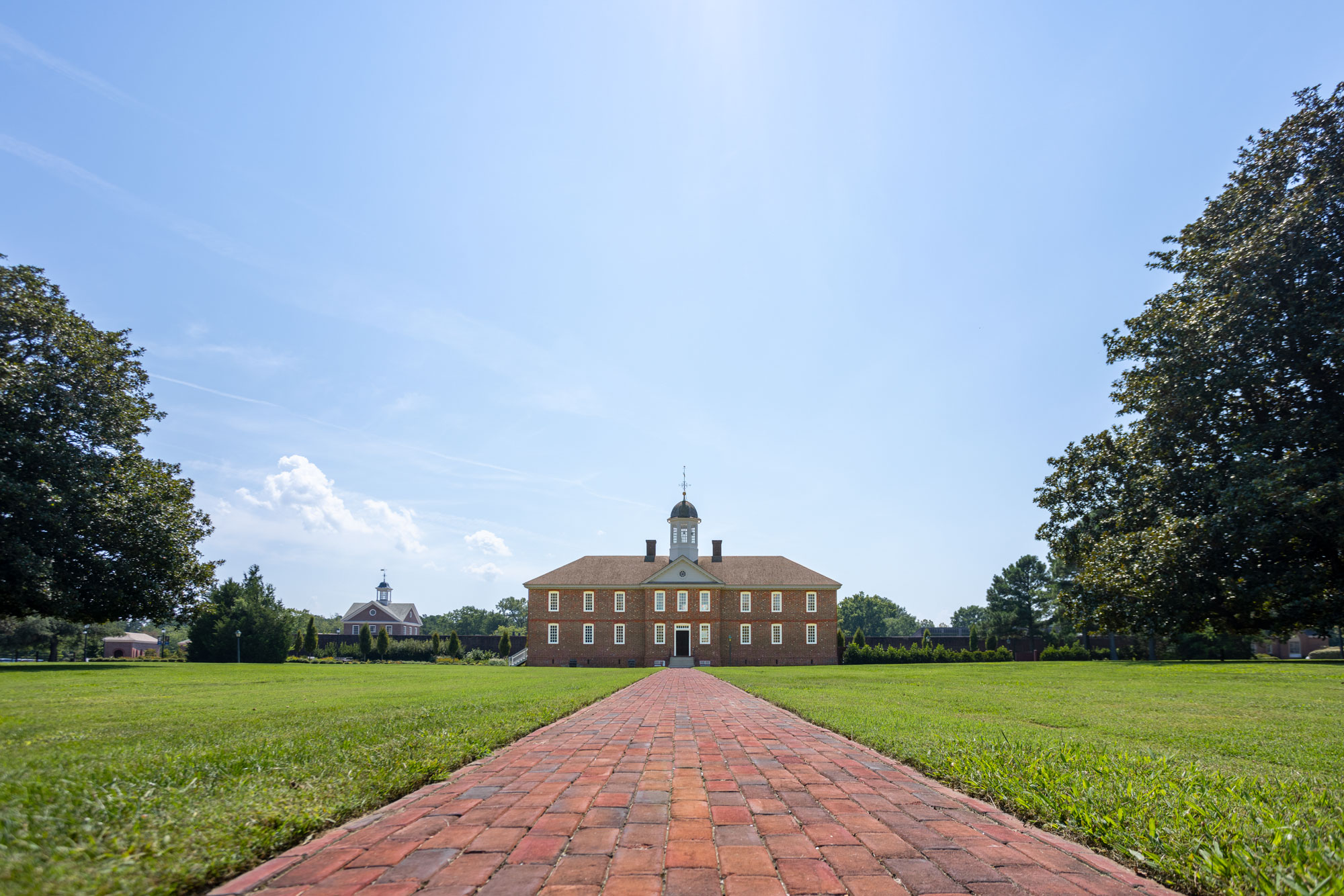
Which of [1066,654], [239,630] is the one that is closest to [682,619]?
[1066,654]

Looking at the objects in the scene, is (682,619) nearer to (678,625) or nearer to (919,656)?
(678,625)

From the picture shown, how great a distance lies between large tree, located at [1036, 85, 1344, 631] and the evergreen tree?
52.0 meters

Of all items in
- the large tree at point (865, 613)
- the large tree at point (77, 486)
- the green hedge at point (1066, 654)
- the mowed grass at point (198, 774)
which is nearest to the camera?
the mowed grass at point (198, 774)

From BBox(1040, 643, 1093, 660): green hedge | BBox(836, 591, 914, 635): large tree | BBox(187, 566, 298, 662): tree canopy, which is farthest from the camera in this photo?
BBox(836, 591, 914, 635): large tree

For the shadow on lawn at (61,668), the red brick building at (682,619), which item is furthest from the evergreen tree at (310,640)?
the red brick building at (682,619)

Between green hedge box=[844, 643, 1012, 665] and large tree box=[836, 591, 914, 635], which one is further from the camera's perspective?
large tree box=[836, 591, 914, 635]

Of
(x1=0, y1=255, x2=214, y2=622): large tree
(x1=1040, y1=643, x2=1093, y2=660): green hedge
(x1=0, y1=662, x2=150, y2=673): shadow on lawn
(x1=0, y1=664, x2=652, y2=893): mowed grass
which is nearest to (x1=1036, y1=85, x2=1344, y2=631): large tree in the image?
(x1=0, y1=664, x2=652, y2=893): mowed grass

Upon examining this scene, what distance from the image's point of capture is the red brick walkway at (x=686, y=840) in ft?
9.63

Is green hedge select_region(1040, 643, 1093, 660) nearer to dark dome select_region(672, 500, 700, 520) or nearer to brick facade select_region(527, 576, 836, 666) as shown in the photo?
→ brick facade select_region(527, 576, 836, 666)

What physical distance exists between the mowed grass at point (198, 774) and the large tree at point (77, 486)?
909cm

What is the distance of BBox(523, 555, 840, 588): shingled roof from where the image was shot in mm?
47094

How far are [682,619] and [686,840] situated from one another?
4346cm

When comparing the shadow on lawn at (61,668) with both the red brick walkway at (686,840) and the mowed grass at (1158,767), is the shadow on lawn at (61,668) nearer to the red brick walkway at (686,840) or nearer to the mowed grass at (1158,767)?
the mowed grass at (1158,767)

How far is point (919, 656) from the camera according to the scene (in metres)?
47.0
